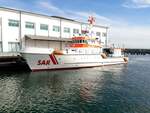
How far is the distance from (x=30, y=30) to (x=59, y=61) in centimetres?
1506

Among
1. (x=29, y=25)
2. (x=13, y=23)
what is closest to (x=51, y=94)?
(x=13, y=23)

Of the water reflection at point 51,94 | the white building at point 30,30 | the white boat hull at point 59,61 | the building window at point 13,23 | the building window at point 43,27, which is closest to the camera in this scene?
the water reflection at point 51,94

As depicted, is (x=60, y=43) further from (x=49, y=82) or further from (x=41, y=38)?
(x=49, y=82)

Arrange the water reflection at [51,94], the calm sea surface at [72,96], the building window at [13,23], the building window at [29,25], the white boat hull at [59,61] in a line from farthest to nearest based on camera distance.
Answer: the building window at [29,25] → the building window at [13,23] → the white boat hull at [59,61] → the water reflection at [51,94] → the calm sea surface at [72,96]

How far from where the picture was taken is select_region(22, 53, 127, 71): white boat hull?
3375cm

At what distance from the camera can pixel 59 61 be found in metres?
35.9

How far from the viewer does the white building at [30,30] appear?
1693 inches

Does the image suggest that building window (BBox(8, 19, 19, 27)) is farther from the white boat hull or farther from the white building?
the white boat hull

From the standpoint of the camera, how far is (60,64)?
36062mm

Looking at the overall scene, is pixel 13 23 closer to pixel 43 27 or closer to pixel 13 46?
pixel 13 46

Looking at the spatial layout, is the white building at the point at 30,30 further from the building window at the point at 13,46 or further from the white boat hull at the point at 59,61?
the white boat hull at the point at 59,61

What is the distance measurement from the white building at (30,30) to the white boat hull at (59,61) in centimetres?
657

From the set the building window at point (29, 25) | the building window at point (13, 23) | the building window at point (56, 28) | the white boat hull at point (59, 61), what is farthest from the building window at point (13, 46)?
the white boat hull at point (59, 61)

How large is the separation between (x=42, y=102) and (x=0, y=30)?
28192 millimetres
